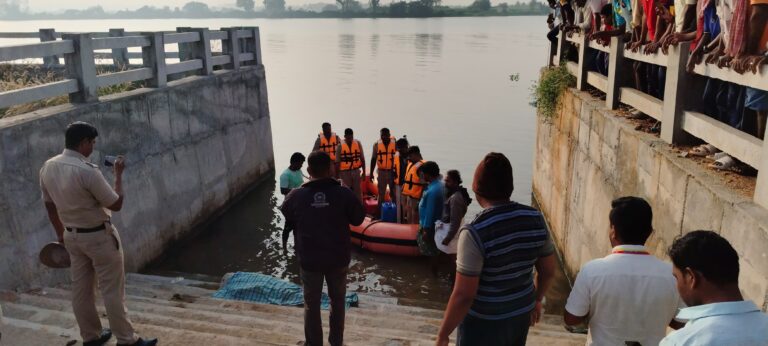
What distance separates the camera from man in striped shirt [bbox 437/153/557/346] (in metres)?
2.90

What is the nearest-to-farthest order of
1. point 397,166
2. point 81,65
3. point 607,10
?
point 81,65
point 607,10
point 397,166

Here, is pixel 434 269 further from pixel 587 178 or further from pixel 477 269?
pixel 477 269

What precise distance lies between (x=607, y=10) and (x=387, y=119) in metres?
17.2

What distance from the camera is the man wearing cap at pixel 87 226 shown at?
4.11 m

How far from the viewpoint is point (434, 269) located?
8.51 meters

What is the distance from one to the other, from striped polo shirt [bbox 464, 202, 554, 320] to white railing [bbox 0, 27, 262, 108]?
19.3ft

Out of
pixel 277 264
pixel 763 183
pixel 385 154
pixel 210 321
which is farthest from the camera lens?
pixel 385 154

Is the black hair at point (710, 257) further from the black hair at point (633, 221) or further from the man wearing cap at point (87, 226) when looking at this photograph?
the man wearing cap at point (87, 226)

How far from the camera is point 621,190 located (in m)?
6.13

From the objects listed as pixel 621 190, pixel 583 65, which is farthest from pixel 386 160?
pixel 621 190

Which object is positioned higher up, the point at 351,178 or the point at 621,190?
the point at 621,190

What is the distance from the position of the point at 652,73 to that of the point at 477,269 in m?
4.92

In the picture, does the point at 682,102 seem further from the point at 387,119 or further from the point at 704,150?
the point at 387,119

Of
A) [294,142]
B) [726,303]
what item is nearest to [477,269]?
[726,303]
